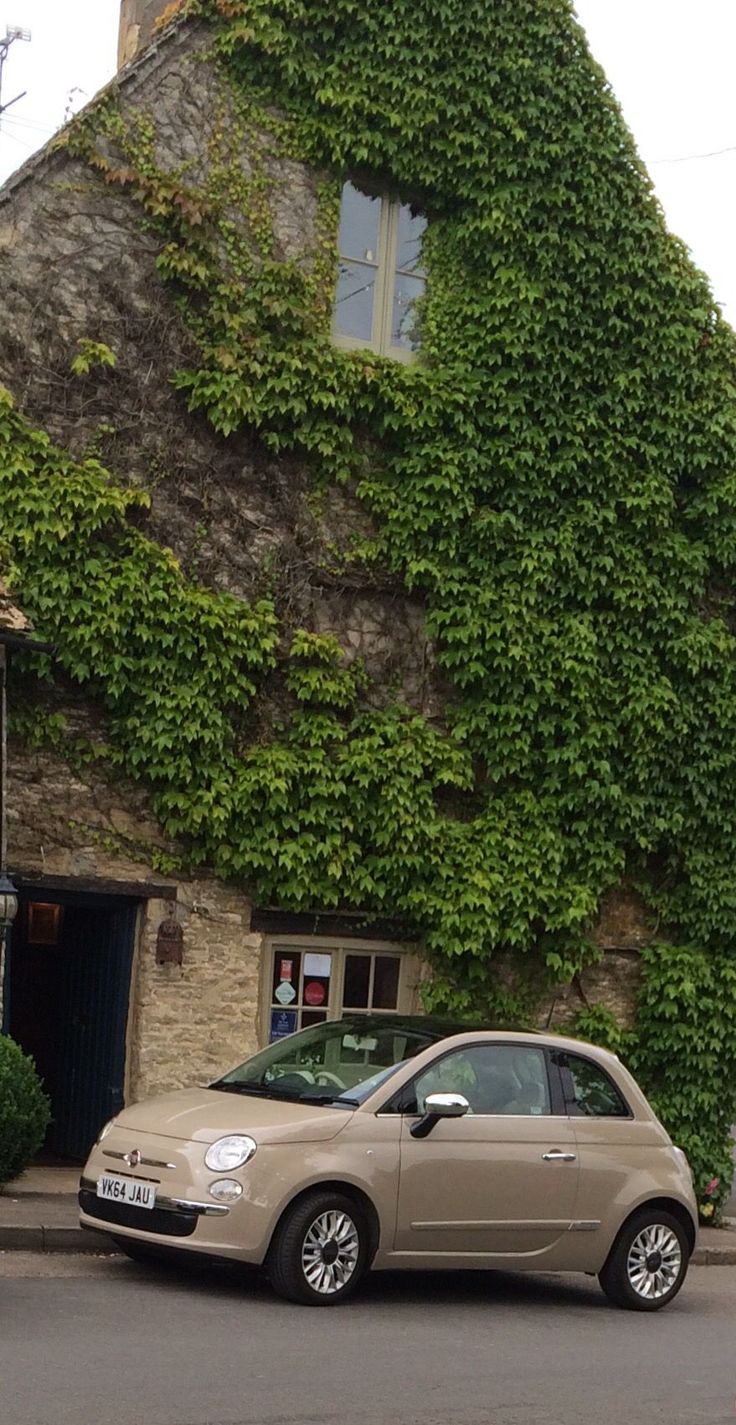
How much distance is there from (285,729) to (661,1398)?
25.8 feet

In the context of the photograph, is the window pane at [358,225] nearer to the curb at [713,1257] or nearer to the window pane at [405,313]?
the window pane at [405,313]

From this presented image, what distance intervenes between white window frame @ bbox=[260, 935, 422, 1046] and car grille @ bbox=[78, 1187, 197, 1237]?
4.85 m

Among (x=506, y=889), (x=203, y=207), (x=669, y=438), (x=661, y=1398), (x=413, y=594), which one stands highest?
(x=203, y=207)

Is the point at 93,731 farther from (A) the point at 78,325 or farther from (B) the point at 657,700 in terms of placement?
(B) the point at 657,700

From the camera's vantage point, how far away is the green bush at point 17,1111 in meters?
11.9

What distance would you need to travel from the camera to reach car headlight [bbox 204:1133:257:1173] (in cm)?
952

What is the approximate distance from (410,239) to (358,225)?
0.53 metres

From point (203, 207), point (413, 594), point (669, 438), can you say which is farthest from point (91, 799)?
point (669, 438)

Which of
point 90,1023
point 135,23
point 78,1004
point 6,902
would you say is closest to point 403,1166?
point 6,902

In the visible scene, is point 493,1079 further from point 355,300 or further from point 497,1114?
point 355,300

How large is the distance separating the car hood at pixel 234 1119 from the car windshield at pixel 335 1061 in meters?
0.22

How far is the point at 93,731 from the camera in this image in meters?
14.3

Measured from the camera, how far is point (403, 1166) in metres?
10.0

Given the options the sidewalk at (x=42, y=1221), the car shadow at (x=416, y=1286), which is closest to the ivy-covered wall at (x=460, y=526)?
the sidewalk at (x=42, y=1221)
